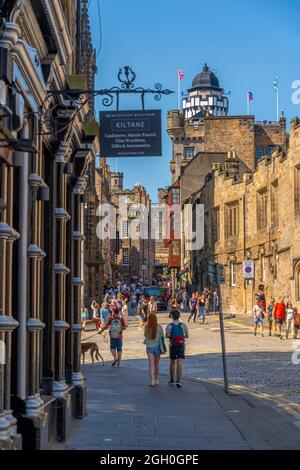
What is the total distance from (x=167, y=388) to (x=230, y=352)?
9.40 meters

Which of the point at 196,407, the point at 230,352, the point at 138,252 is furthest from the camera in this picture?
the point at 138,252

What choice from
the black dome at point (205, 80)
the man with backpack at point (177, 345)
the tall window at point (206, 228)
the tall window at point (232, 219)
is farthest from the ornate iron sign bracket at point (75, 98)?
the black dome at point (205, 80)

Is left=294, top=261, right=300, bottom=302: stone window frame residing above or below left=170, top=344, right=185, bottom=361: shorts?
above

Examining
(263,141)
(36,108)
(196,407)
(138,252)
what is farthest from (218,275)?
(138,252)

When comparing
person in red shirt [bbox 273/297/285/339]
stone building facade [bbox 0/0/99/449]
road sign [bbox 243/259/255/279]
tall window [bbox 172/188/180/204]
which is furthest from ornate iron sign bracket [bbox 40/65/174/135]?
tall window [bbox 172/188/180/204]

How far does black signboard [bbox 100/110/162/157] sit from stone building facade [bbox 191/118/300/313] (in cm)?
2808

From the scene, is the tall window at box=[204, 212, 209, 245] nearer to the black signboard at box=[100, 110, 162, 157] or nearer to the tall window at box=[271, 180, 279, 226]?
the tall window at box=[271, 180, 279, 226]

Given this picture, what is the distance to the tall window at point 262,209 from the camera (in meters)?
47.2

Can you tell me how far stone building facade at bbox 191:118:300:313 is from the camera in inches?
1606

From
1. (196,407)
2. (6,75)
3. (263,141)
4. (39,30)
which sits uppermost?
(263,141)

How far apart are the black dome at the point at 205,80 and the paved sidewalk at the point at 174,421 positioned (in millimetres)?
114548

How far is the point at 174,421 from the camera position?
1197 cm

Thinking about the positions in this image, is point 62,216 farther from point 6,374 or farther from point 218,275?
point 218,275

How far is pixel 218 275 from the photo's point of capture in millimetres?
17250
